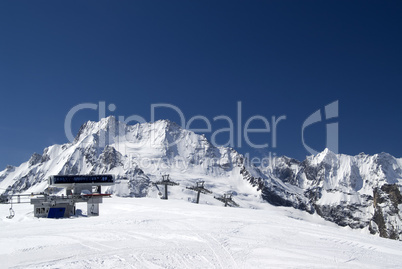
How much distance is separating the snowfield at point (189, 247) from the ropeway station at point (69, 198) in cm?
1172

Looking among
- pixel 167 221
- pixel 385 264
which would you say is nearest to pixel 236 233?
pixel 167 221

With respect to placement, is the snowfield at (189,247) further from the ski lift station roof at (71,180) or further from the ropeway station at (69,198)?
the ski lift station roof at (71,180)

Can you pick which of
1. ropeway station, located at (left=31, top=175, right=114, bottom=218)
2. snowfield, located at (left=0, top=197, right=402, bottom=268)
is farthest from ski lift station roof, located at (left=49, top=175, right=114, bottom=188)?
snowfield, located at (left=0, top=197, right=402, bottom=268)

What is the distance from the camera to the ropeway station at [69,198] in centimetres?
3634

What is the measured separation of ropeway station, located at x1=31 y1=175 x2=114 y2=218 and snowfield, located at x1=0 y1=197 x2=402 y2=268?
38.4 ft

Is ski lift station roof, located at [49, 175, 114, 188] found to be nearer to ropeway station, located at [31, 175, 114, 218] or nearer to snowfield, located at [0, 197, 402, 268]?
ropeway station, located at [31, 175, 114, 218]

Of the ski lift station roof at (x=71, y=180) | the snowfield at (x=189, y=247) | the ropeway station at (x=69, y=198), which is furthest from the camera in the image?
the ski lift station roof at (x=71, y=180)

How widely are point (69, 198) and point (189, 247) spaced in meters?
25.8

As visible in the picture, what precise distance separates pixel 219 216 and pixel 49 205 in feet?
59.7

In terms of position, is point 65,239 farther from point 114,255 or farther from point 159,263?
point 159,263

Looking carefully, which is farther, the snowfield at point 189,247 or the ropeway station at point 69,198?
the ropeway station at point 69,198

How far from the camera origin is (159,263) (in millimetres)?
14969

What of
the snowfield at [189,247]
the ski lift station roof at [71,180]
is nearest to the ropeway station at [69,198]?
the ski lift station roof at [71,180]

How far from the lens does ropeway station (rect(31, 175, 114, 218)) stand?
36344 millimetres
